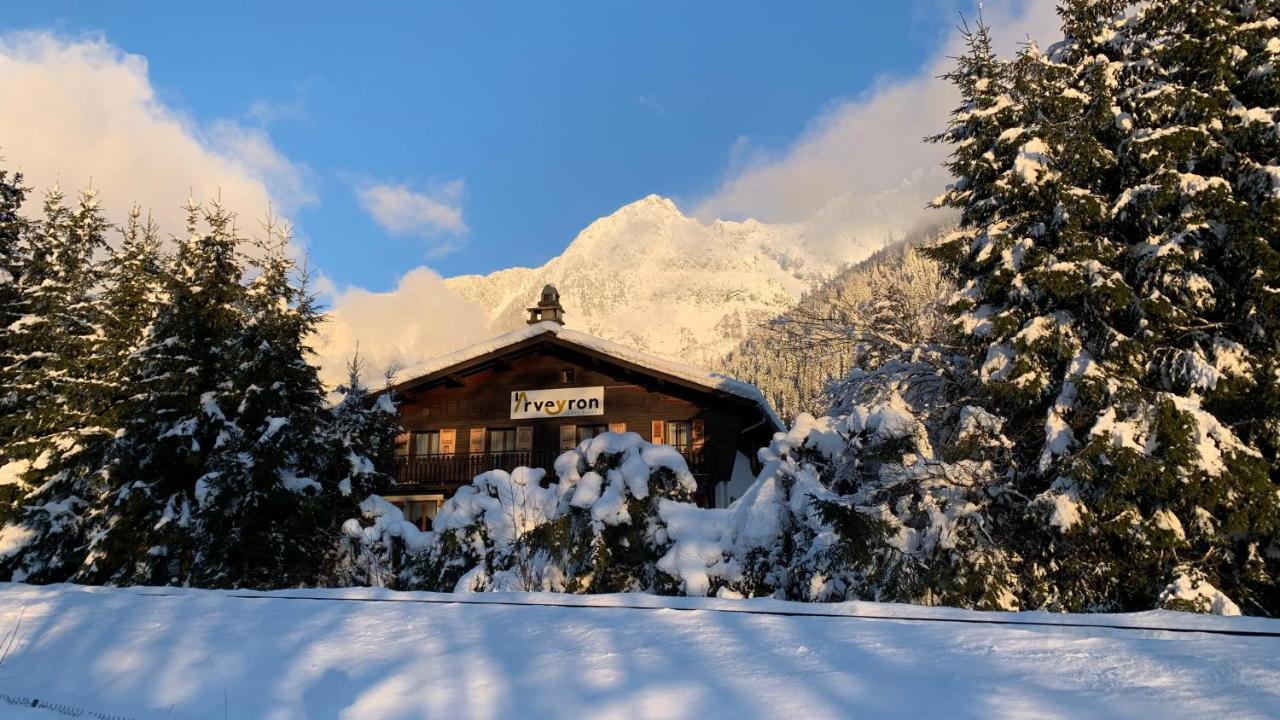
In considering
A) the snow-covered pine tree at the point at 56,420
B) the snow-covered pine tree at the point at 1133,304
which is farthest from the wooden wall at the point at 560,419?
the snow-covered pine tree at the point at 1133,304

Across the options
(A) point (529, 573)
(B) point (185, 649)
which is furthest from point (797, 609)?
(A) point (529, 573)

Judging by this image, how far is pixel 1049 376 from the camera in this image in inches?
467

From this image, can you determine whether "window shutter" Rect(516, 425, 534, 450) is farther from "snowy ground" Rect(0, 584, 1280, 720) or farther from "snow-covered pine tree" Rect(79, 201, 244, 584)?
"snowy ground" Rect(0, 584, 1280, 720)

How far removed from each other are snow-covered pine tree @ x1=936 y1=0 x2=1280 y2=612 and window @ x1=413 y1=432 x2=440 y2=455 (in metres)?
16.9

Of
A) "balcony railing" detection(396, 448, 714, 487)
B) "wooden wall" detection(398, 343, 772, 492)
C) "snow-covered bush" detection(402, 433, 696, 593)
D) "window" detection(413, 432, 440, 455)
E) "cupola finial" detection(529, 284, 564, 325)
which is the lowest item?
"snow-covered bush" detection(402, 433, 696, 593)

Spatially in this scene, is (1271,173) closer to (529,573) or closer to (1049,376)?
(1049,376)

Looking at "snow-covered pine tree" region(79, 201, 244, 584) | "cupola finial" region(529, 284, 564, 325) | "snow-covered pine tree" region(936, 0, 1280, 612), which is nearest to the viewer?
"snow-covered pine tree" region(936, 0, 1280, 612)

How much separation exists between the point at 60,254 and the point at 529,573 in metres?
19.1

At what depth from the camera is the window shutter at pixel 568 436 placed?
80.0ft

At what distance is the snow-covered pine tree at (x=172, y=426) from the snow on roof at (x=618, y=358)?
717cm

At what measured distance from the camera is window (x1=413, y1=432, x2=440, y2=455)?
25219 millimetres

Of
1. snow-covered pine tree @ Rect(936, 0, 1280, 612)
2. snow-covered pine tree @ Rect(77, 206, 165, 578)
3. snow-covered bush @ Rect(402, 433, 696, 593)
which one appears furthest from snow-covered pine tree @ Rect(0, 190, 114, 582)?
snow-covered pine tree @ Rect(936, 0, 1280, 612)

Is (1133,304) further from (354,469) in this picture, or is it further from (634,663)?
(354,469)

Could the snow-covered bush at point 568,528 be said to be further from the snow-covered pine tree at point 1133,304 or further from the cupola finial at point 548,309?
the cupola finial at point 548,309
